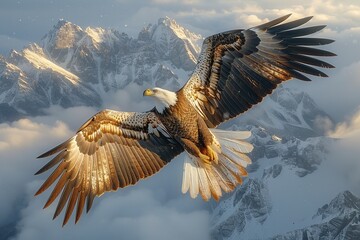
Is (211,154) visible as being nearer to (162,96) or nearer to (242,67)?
(162,96)

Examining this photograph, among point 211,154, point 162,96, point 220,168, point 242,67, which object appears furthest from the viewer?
point 242,67

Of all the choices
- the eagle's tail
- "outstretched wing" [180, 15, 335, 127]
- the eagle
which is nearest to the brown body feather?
the eagle

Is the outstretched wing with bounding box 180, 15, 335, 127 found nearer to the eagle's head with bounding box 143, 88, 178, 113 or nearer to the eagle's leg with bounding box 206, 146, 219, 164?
the eagle's head with bounding box 143, 88, 178, 113

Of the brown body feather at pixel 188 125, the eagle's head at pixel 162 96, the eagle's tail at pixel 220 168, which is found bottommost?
the eagle's tail at pixel 220 168

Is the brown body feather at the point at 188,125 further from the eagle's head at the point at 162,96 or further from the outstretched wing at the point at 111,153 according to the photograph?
the outstretched wing at the point at 111,153

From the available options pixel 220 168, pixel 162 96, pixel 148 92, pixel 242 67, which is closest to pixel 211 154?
pixel 220 168

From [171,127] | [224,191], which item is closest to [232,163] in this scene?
[224,191]

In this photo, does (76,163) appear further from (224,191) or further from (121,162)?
(224,191)

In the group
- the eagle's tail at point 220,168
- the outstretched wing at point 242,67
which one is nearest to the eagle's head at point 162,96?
the outstretched wing at point 242,67
